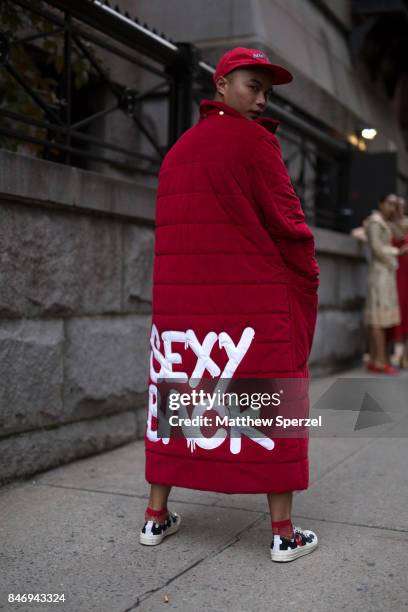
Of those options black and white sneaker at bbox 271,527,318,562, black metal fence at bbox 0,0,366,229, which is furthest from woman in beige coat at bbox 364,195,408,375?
black and white sneaker at bbox 271,527,318,562

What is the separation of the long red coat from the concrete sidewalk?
0.32 m

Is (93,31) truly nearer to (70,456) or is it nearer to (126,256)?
(126,256)

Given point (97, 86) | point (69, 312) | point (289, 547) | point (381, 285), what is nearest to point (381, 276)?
point (381, 285)

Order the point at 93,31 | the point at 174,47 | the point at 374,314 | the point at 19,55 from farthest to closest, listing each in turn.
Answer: the point at 374,314
the point at 174,47
the point at 93,31
the point at 19,55

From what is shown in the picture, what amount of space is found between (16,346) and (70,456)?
82 cm

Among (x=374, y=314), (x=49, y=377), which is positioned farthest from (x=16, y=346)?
(x=374, y=314)

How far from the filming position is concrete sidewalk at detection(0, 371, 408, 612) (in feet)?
8.71

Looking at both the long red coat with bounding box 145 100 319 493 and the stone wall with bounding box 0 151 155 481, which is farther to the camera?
the stone wall with bounding box 0 151 155 481

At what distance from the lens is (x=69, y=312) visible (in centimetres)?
446

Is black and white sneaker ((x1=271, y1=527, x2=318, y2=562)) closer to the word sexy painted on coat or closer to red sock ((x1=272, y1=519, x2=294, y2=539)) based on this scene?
red sock ((x1=272, y1=519, x2=294, y2=539))

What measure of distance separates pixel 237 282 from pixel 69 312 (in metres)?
1.76

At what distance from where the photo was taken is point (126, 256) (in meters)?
5.02
